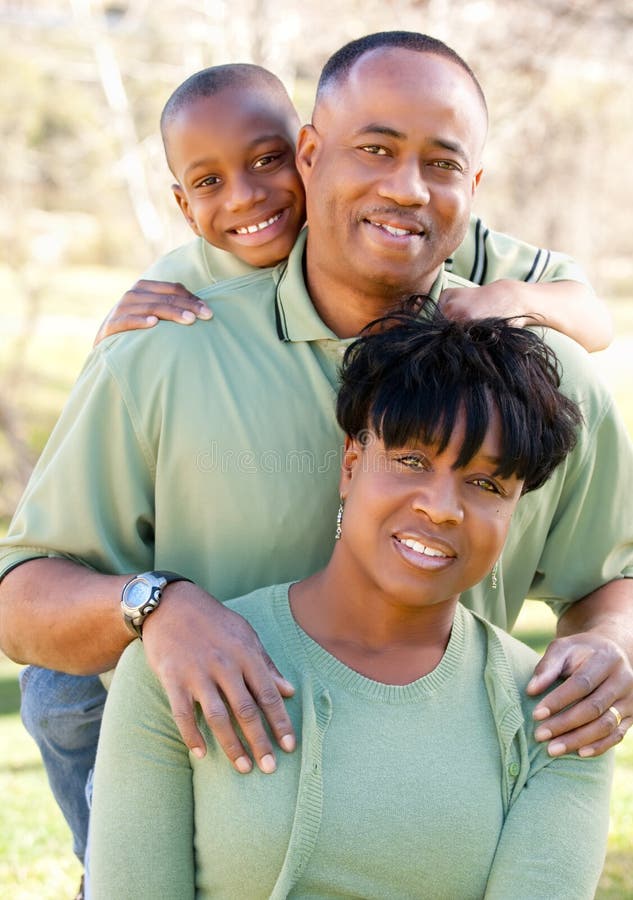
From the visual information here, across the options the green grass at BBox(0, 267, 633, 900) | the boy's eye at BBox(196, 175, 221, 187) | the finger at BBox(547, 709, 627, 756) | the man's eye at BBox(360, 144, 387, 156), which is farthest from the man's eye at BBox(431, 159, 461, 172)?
the finger at BBox(547, 709, 627, 756)

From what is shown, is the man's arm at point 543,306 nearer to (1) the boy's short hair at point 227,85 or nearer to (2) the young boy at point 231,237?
(2) the young boy at point 231,237

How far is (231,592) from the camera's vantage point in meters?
2.77

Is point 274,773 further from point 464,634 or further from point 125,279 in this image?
point 125,279

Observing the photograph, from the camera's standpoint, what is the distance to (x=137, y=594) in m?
2.40

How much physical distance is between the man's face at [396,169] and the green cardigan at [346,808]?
0.93 meters

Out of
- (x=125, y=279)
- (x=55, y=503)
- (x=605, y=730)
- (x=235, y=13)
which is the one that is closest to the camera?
(x=605, y=730)

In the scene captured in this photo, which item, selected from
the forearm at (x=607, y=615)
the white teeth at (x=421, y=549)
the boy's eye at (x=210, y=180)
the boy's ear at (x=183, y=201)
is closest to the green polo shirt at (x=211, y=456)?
the forearm at (x=607, y=615)

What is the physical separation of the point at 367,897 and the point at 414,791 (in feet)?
0.68

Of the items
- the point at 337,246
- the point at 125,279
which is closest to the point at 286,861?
the point at 337,246

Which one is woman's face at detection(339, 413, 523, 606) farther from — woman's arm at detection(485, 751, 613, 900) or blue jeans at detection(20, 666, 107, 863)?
blue jeans at detection(20, 666, 107, 863)

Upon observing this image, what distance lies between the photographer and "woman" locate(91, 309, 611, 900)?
2.19 m

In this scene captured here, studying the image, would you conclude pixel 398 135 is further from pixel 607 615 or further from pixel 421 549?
pixel 607 615

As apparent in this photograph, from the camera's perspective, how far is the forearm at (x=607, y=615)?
105 inches

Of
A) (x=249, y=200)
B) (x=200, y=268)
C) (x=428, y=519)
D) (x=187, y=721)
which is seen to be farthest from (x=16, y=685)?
(x=428, y=519)
